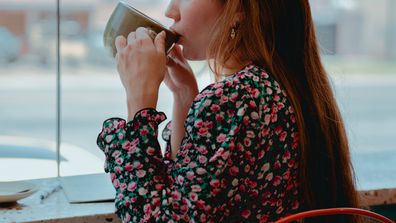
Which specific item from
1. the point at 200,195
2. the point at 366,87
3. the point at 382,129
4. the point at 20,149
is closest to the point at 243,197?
the point at 200,195

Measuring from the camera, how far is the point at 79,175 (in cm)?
161

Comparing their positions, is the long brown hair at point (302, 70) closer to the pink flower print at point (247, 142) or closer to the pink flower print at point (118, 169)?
the pink flower print at point (247, 142)

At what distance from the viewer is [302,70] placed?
1.19m

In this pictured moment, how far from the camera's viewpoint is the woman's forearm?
1.37 meters

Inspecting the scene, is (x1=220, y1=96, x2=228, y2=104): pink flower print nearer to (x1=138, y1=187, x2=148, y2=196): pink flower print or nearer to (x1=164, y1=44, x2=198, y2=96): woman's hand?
(x1=138, y1=187, x2=148, y2=196): pink flower print

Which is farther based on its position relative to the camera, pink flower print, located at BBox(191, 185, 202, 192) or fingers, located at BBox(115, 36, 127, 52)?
fingers, located at BBox(115, 36, 127, 52)

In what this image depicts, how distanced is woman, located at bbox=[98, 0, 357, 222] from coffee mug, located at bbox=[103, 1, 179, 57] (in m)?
0.02

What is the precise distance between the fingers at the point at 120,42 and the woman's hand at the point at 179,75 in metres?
0.18

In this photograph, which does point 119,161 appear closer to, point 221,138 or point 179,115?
point 221,138

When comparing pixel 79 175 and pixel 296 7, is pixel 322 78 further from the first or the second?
pixel 79 175

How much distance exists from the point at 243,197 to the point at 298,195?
0.14m

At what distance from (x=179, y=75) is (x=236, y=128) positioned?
37cm

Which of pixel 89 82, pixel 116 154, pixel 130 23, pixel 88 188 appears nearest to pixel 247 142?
pixel 116 154

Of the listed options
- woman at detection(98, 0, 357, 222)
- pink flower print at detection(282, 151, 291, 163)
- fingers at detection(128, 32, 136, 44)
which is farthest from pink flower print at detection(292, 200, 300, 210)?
fingers at detection(128, 32, 136, 44)
